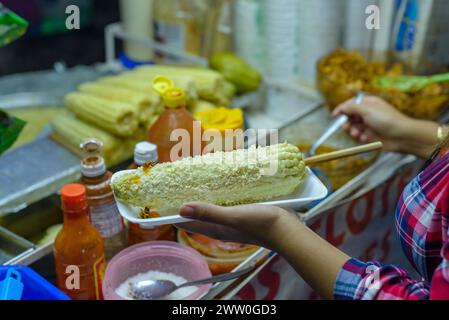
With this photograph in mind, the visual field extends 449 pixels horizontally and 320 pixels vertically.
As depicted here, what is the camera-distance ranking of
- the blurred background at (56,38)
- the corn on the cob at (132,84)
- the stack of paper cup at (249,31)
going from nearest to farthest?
the corn on the cob at (132,84)
the stack of paper cup at (249,31)
the blurred background at (56,38)

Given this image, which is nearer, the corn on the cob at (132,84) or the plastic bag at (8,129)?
the plastic bag at (8,129)

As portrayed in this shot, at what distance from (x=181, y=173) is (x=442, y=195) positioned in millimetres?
418

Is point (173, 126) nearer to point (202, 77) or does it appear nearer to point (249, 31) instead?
point (202, 77)

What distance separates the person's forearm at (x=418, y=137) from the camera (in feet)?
4.23

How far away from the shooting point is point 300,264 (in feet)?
2.65

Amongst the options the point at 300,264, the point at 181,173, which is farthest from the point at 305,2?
the point at 300,264

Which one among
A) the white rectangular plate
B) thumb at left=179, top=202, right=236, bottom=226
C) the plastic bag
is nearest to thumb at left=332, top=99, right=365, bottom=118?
the white rectangular plate

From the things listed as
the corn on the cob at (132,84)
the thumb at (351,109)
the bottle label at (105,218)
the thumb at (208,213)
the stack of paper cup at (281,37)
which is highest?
the stack of paper cup at (281,37)

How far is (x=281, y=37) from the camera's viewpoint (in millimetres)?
1716

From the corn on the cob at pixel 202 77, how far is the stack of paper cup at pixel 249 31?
247 millimetres

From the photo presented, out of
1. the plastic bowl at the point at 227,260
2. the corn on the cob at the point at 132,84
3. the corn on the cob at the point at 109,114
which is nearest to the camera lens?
the plastic bowl at the point at 227,260

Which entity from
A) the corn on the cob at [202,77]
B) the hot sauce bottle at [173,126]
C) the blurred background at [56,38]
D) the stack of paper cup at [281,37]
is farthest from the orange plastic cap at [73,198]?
the blurred background at [56,38]

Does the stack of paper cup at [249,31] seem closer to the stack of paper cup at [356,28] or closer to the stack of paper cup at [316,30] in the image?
the stack of paper cup at [316,30]
